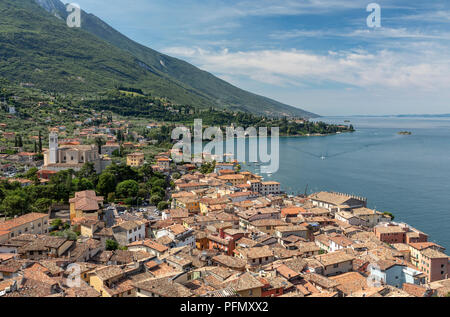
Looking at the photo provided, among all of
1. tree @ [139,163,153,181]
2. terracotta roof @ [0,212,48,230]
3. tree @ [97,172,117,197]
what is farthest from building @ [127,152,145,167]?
terracotta roof @ [0,212,48,230]

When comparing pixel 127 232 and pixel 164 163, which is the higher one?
pixel 164 163

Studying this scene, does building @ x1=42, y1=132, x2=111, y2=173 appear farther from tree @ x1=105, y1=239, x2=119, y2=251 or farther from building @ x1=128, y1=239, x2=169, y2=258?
building @ x1=128, y1=239, x2=169, y2=258

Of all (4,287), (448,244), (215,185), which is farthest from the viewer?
(215,185)

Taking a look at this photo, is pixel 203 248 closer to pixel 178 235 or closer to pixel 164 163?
pixel 178 235

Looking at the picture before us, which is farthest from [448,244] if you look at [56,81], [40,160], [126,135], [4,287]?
[56,81]

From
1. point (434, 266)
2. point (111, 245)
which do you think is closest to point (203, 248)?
point (111, 245)
